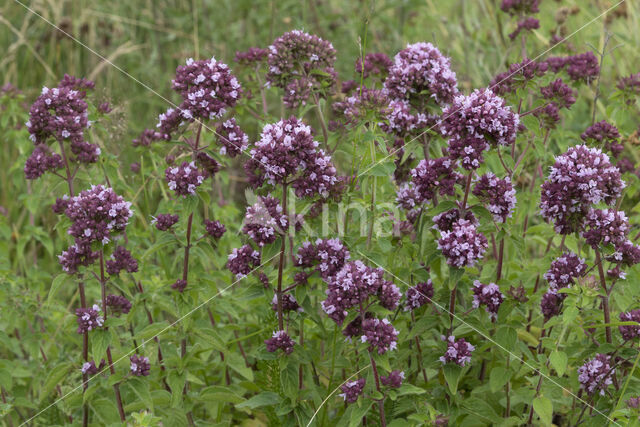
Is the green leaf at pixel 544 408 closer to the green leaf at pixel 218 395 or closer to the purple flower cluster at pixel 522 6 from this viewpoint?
the green leaf at pixel 218 395

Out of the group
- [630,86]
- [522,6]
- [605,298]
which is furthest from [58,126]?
[630,86]

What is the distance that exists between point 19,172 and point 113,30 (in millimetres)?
4263

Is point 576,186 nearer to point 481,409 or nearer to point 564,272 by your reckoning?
point 564,272

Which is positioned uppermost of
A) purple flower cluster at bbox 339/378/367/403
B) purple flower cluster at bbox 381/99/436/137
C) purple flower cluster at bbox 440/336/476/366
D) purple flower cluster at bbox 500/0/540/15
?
purple flower cluster at bbox 500/0/540/15

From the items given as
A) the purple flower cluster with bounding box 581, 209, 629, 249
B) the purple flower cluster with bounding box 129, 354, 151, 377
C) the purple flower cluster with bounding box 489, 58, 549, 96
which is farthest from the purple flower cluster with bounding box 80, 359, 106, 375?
the purple flower cluster with bounding box 489, 58, 549, 96

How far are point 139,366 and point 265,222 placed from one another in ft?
3.11

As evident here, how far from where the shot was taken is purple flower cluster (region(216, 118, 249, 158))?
10.2 ft

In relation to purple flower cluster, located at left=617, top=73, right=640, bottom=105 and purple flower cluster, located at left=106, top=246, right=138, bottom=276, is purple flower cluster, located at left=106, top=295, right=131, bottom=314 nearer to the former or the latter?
purple flower cluster, located at left=106, top=246, right=138, bottom=276

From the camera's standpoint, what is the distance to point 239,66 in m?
4.13

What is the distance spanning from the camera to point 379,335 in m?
2.63

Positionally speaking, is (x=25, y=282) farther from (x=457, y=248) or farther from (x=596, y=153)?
(x=596, y=153)

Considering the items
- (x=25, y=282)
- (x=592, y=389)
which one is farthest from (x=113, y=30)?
(x=592, y=389)

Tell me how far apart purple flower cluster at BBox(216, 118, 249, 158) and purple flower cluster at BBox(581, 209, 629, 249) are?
1516 millimetres

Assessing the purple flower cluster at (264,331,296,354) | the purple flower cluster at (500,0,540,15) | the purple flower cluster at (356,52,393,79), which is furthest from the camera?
the purple flower cluster at (500,0,540,15)
